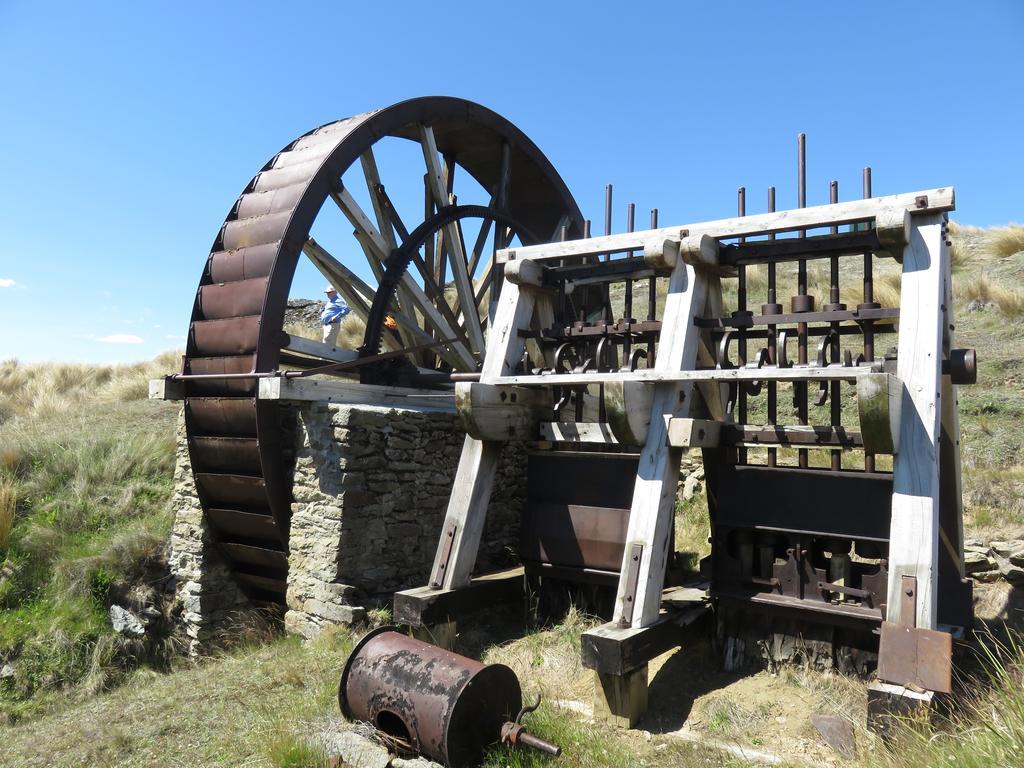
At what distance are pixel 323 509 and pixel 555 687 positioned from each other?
2.29 metres

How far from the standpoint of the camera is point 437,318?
7793mm

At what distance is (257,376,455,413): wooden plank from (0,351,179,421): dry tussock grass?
8.69m

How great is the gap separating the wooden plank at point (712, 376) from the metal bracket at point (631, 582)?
2.98 feet

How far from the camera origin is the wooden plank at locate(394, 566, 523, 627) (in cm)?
464

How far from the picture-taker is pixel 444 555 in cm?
492

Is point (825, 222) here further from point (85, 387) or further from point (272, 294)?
point (85, 387)

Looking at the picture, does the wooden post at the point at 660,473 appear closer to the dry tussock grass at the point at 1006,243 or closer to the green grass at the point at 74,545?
the green grass at the point at 74,545

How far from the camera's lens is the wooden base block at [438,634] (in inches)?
184

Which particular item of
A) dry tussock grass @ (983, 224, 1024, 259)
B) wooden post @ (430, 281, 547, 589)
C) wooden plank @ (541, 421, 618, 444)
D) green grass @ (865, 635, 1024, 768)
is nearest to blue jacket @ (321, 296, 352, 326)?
wooden post @ (430, 281, 547, 589)

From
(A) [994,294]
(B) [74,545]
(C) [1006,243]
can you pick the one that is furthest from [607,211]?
(C) [1006,243]

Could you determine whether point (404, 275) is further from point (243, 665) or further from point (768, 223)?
point (768, 223)

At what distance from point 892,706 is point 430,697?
1.94m

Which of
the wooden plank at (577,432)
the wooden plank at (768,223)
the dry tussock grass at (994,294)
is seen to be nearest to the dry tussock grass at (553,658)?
the wooden plank at (577,432)

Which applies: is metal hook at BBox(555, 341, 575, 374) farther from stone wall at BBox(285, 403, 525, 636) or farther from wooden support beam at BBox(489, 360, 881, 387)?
stone wall at BBox(285, 403, 525, 636)
